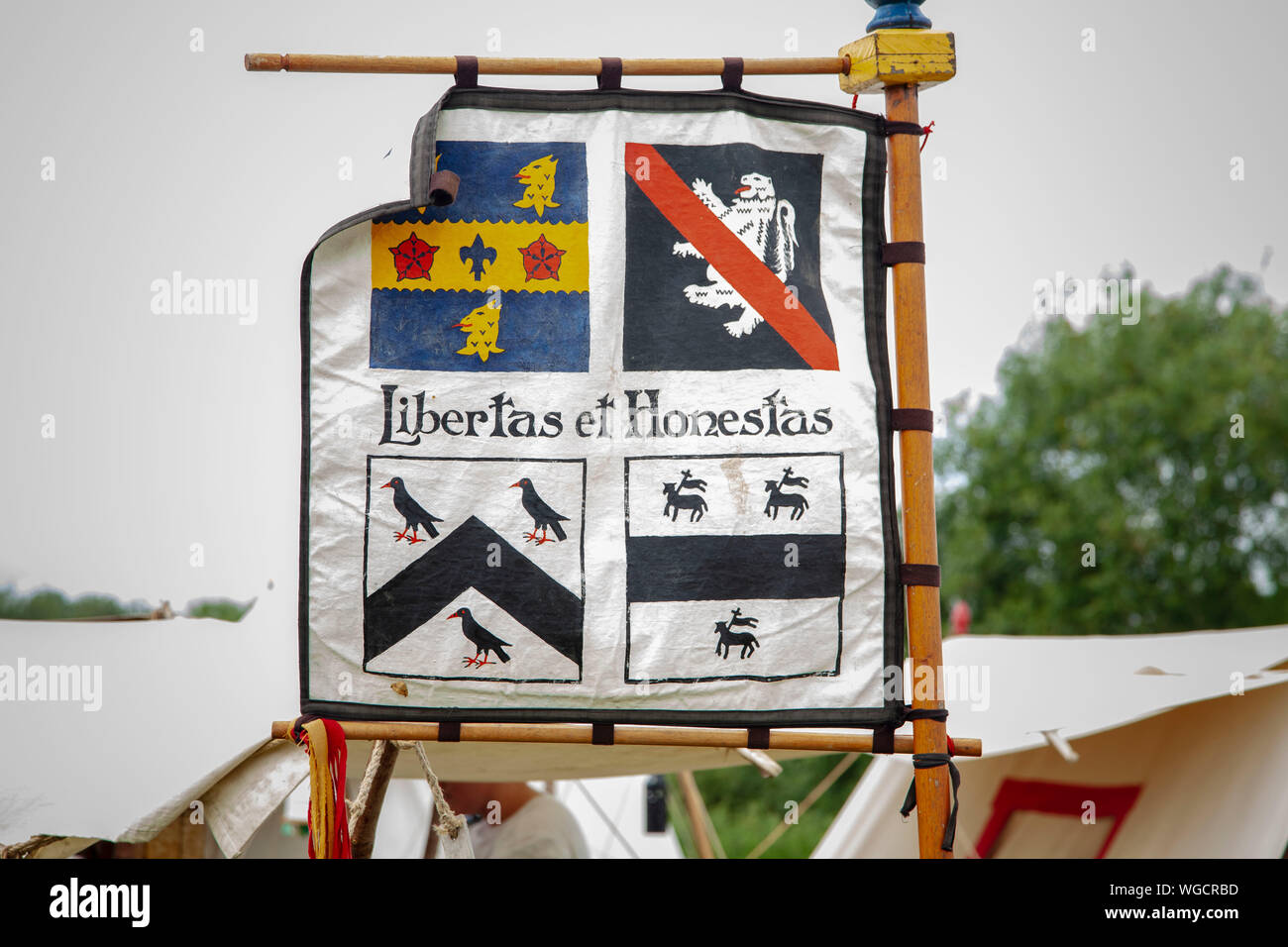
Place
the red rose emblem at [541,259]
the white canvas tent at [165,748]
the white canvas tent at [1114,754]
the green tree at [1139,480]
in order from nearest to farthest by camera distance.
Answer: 1. the red rose emblem at [541,259]
2. the white canvas tent at [165,748]
3. the white canvas tent at [1114,754]
4. the green tree at [1139,480]

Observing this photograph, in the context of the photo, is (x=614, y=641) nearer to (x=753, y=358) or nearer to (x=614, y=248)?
(x=753, y=358)

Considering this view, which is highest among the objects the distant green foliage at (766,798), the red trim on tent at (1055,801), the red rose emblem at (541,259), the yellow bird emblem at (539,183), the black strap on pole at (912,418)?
the yellow bird emblem at (539,183)

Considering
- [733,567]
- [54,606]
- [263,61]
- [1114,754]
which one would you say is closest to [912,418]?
[733,567]

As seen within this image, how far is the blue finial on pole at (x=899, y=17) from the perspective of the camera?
104 inches

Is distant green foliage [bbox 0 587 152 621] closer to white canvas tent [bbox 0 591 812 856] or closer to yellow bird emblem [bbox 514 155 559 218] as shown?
white canvas tent [bbox 0 591 812 856]

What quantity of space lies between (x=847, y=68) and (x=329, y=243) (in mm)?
1274

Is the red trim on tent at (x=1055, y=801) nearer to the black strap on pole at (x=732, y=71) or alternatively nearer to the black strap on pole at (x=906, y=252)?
the black strap on pole at (x=906, y=252)

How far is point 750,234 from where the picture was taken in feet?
8.57

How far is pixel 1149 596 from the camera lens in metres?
18.5

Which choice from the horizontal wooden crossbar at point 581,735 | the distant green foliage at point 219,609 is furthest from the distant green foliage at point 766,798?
the horizontal wooden crossbar at point 581,735

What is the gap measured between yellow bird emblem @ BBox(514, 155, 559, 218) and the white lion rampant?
0.31 meters

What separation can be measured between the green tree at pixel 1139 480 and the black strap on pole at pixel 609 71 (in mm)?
17732
